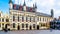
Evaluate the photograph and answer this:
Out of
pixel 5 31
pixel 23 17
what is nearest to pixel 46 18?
pixel 23 17

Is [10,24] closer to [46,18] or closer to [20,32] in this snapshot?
[20,32]

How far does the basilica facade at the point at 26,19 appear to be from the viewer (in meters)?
6.07

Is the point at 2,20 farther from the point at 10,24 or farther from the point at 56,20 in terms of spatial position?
the point at 56,20

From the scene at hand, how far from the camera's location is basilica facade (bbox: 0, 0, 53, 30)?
239 inches

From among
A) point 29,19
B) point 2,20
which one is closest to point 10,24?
point 2,20

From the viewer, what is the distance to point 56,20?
19.7 ft

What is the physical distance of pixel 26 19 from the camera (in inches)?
246

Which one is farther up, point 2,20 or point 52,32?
point 2,20

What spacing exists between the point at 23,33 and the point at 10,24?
54cm

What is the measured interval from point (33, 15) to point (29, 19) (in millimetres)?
195

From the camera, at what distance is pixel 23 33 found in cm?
591

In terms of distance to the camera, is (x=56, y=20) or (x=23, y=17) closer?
(x=56, y=20)

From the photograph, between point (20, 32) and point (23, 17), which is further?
point (23, 17)

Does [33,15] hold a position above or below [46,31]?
above
